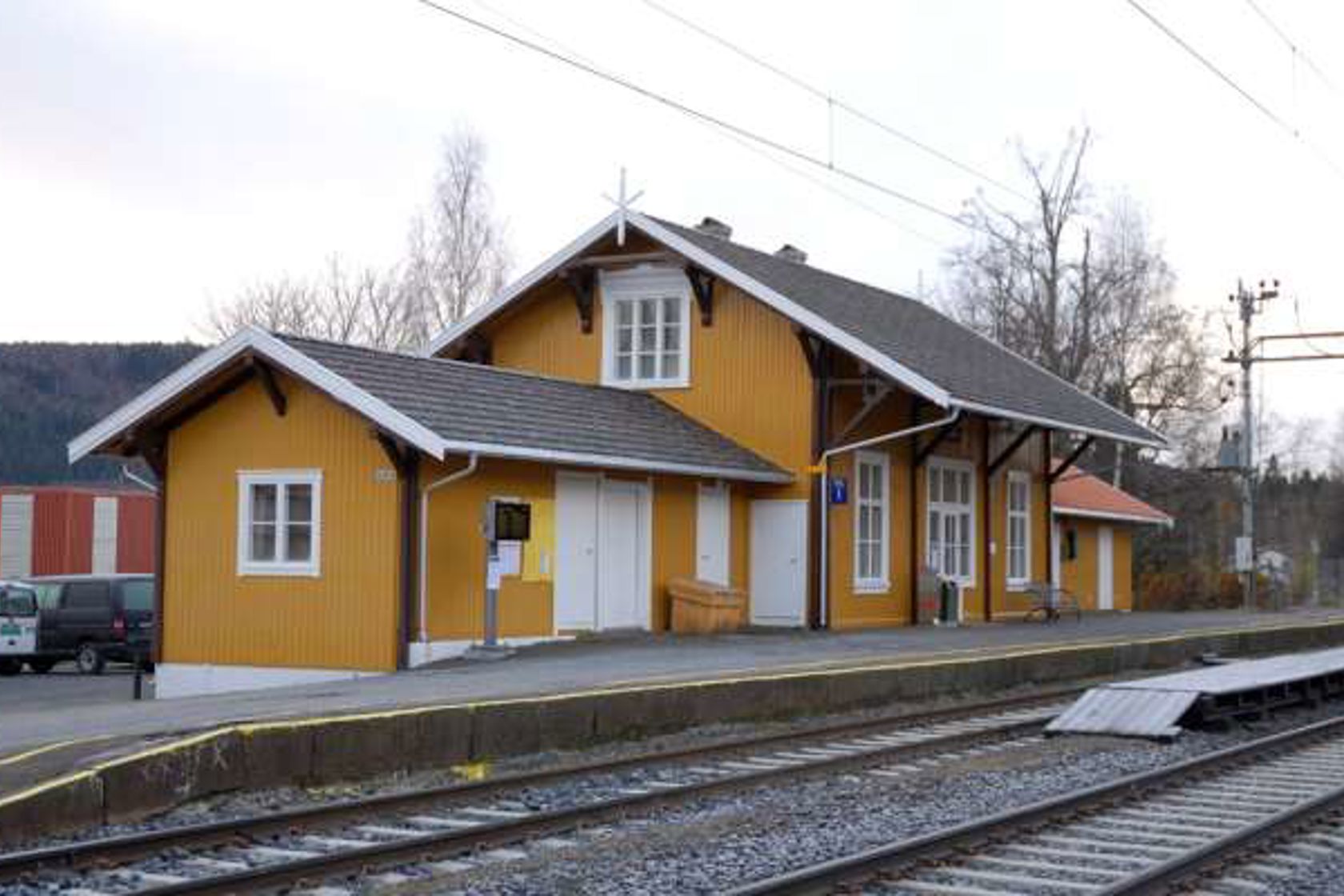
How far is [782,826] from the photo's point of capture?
34.6 ft

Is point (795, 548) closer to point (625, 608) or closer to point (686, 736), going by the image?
point (625, 608)

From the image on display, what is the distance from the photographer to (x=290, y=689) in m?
17.2

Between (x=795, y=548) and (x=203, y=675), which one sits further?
(x=795, y=548)

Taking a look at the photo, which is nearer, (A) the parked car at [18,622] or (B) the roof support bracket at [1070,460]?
(A) the parked car at [18,622]

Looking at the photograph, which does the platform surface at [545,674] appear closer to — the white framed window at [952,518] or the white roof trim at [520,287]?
the white framed window at [952,518]

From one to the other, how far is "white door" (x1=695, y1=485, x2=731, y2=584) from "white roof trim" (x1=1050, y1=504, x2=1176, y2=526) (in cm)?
1066

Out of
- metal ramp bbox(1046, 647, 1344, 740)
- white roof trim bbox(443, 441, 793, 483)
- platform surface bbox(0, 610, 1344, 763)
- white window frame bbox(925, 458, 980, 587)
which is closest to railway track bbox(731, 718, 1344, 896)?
metal ramp bbox(1046, 647, 1344, 740)

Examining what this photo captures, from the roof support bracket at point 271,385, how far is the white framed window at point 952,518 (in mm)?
12292

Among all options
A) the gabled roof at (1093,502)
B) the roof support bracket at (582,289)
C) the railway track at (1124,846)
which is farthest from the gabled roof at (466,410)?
the gabled roof at (1093,502)

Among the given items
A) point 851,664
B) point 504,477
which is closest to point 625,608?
point 504,477

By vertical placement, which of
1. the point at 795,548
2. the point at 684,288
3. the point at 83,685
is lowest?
the point at 83,685

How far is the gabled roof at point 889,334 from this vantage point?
81.6ft

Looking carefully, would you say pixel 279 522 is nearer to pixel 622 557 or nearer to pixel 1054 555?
pixel 622 557

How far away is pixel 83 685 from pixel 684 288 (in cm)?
1085
